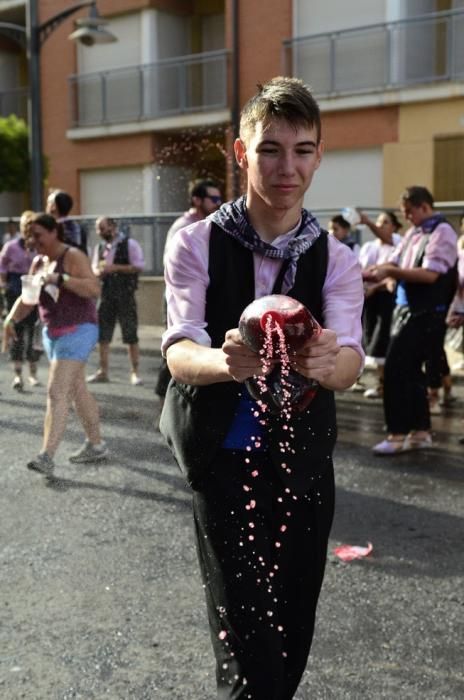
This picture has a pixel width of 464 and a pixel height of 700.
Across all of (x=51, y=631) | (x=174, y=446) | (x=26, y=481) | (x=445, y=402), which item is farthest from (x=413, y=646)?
(x=445, y=402)

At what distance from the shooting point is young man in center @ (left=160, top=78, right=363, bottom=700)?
226cm

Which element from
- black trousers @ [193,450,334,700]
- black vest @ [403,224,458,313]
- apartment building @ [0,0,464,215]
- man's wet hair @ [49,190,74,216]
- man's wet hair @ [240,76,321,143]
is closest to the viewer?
man's wet hair @ [240,76,321,143]

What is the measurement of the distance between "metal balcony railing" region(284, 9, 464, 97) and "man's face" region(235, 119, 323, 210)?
→ 15739 millimetres

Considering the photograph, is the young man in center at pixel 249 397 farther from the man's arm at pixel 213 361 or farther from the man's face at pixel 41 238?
the man's face at pixel 41 238

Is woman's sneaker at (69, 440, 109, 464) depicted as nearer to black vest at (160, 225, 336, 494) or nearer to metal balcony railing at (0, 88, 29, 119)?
black vest at (160, 225, 336, 494)

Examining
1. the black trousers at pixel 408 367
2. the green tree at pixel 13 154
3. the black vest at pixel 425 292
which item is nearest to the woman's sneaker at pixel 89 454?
the black trousers at pixel 408 367

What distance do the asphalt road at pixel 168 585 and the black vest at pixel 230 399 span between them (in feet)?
3.86

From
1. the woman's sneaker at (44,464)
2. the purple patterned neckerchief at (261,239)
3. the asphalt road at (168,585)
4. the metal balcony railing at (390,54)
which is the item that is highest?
the metal balcony railing at (390,54)

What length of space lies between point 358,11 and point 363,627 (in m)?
16.2

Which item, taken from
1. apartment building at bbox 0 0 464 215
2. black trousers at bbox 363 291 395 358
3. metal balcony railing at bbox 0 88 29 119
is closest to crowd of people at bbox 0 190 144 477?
black trousers at bbox 363 291 395 358

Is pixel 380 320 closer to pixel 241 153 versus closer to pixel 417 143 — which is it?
pixel 241 153

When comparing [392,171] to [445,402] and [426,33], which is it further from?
[445,402]

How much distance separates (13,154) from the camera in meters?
22.2

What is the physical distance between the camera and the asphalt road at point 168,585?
3312mm
